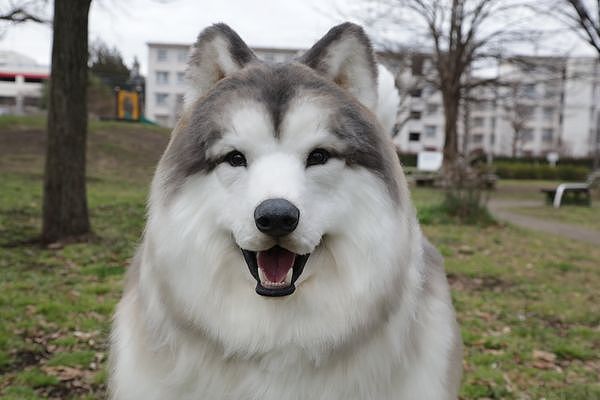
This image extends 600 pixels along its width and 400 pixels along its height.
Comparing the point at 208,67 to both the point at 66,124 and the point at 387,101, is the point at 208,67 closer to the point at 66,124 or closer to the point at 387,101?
the point at 387,101

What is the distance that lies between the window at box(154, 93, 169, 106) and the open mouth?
6437 cm

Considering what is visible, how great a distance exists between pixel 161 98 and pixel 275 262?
6562cm

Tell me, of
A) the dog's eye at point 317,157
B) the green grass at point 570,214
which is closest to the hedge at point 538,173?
the green grass at point 570,214

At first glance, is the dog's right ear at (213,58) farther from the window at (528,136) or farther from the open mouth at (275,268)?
the window at (528,136)

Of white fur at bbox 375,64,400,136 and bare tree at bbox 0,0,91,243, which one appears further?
bare tree at bbox 0,0,91,243

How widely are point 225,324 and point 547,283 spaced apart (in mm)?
5507

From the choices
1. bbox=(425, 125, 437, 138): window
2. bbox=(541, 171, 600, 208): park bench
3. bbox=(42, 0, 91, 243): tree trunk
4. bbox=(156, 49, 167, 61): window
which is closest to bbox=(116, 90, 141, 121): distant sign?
bbox=(541, 171, 600, 208): park bench

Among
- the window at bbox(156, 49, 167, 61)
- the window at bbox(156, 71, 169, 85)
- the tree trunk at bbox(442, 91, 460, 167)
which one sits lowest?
the tree trunk at bbox(442, 91, 460, 167)

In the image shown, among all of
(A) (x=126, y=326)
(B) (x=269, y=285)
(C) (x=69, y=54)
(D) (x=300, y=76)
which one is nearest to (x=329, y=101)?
(D) (x=300, y=76)

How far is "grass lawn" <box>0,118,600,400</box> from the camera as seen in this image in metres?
3.56

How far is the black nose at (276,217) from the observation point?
1.54 m

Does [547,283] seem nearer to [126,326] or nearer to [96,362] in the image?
[96,362]

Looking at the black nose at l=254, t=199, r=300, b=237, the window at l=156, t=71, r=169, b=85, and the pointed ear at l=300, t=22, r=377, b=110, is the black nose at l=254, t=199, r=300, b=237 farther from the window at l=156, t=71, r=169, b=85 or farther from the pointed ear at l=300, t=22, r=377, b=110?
the window at l=156, t=71, r=169, b=85

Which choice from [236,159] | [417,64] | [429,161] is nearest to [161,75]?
[429,161]
